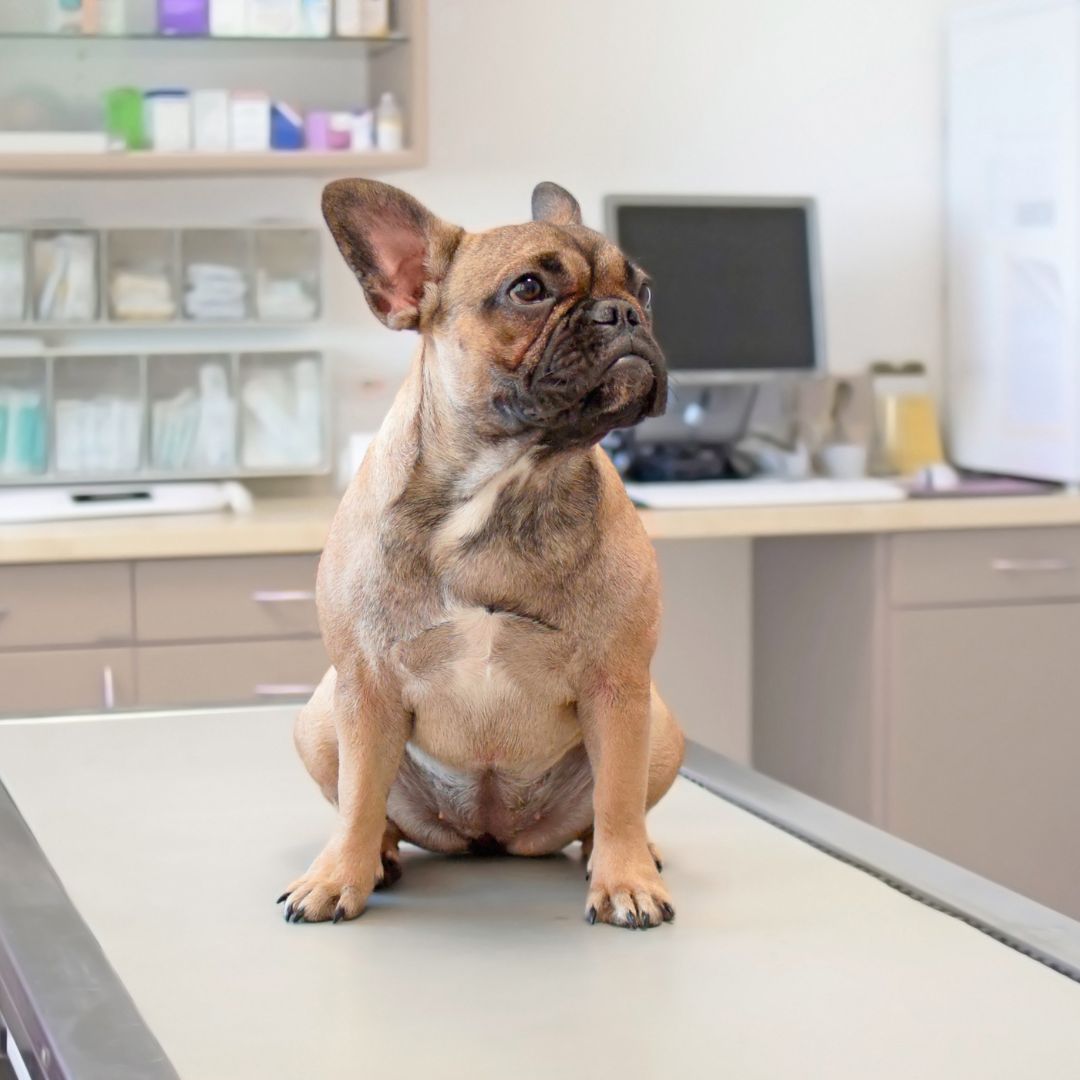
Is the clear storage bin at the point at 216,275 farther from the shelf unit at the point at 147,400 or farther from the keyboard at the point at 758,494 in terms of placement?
the keyboard at the point at 758,494

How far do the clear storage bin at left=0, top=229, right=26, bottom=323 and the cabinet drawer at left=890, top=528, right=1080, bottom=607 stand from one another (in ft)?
5.80

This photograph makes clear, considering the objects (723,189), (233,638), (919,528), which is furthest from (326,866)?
(723,189)

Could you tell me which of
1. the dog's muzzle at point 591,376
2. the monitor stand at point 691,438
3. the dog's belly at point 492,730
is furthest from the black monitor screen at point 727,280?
the dog's muzzle at point 591,376

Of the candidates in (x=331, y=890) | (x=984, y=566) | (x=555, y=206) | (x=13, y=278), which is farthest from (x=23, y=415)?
(x=331, y=890)

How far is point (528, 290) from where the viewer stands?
46.4 inches

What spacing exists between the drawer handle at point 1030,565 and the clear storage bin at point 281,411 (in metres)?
1.38

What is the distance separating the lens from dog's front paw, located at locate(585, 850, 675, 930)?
120cm

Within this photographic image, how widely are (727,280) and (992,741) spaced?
109 centimetres

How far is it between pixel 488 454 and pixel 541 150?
2.67 meters

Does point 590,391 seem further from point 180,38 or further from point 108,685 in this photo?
point 180,38

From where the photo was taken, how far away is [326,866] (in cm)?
125

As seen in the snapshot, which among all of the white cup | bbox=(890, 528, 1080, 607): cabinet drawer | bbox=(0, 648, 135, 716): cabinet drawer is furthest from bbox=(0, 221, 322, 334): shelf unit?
bbox=(890, 528, 1080, 607): cabinet drawer

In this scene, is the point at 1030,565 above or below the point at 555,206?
below

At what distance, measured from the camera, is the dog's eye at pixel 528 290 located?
1.18m
